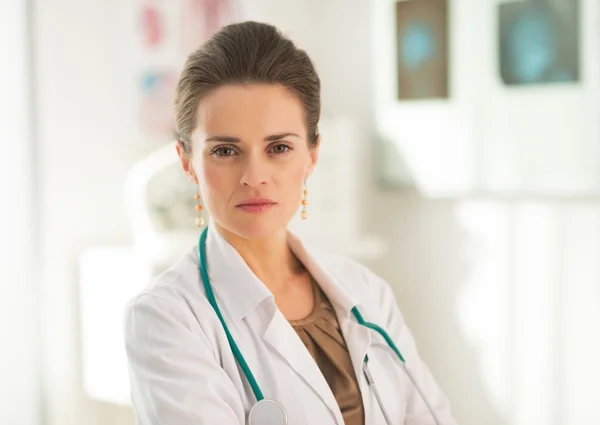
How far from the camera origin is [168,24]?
92.3 inches

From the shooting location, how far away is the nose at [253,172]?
1269 mm

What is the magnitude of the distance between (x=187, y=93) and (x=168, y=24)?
3.57 feet

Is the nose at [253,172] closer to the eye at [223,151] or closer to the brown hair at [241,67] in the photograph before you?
the eye at [223,151]

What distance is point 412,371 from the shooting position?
1.47 m

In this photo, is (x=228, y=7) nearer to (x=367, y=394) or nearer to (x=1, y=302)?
(x=1, y=302)

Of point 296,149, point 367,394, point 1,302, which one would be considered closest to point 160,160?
point 1,302

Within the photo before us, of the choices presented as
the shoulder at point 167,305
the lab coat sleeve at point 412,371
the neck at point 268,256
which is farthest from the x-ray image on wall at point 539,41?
the shoulder at point 167,305

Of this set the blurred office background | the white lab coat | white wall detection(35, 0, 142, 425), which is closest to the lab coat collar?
the white lab coat

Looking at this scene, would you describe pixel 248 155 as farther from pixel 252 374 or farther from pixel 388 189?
pixel 388 189

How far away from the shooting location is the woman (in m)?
1.20

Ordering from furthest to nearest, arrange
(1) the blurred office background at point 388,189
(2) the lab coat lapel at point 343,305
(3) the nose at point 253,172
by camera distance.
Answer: (1) the blurred office background at point 388,189 → (2) the lab coat lapel at point 343,305 → (3) the nose at point 253,172

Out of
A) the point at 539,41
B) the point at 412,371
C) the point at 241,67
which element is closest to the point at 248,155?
the point at 241,67

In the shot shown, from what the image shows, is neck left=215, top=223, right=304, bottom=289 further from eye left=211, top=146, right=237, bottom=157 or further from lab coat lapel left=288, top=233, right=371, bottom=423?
eye left=211, top=146, right=237, bottom=157

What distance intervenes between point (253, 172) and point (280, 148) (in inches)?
3.5
